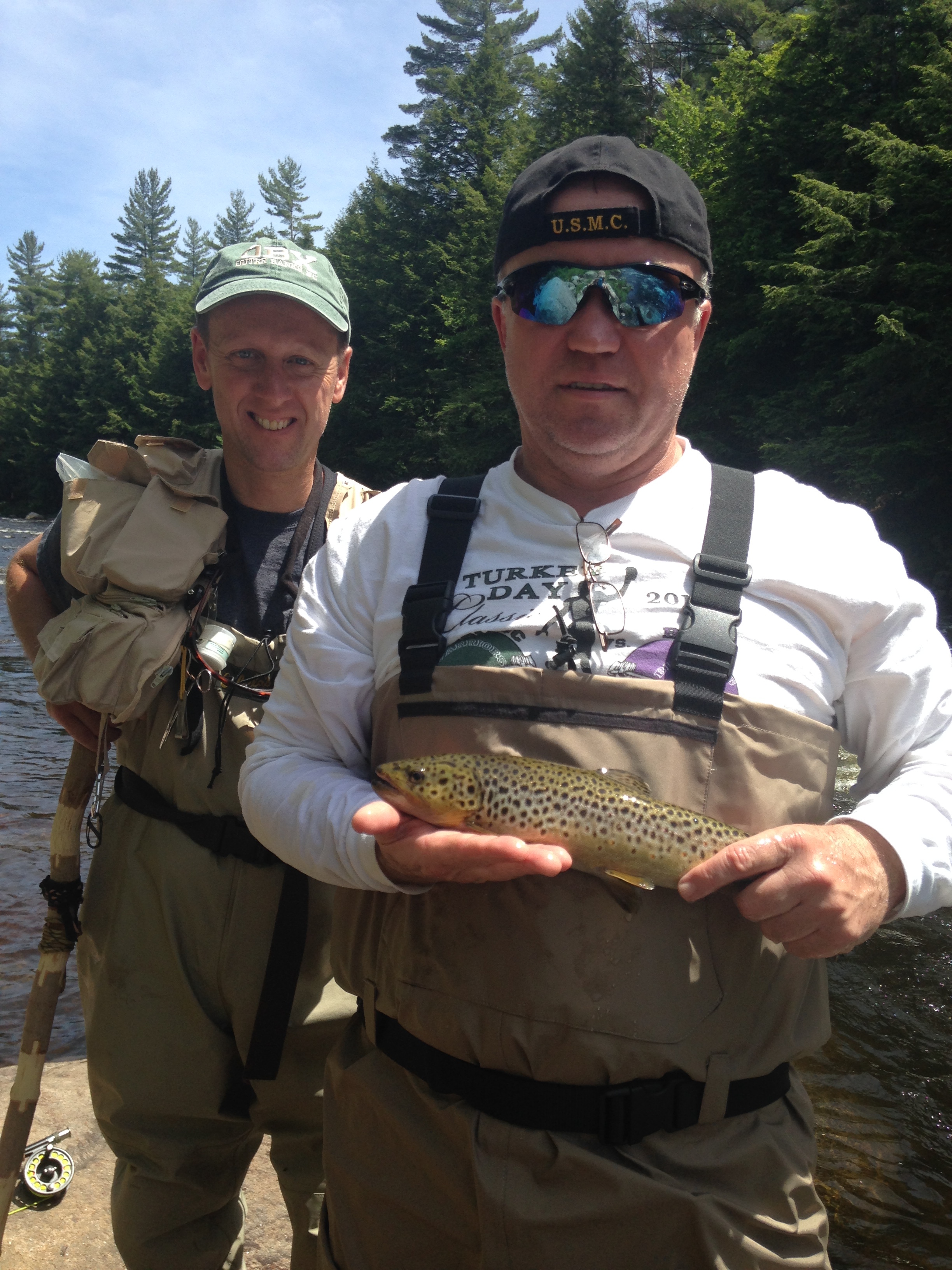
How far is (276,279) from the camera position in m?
3.31

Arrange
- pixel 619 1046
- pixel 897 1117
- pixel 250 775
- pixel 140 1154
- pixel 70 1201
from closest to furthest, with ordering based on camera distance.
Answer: pixel 619 1046, pixel 250 775, pixel 140 1154, pixel 70 1201, pixel 897 1117

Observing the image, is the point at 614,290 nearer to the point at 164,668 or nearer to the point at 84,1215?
the point at 164,668

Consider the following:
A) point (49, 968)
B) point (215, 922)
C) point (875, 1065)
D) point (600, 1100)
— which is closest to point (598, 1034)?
point (600, 1100)

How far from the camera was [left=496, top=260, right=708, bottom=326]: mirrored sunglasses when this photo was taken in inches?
85.4

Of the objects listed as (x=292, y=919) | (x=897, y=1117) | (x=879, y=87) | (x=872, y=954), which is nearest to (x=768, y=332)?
(x=879, y=87)

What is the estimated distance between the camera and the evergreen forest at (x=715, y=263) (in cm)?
2216

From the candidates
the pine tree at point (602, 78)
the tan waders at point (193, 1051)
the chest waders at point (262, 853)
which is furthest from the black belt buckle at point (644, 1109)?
the pine tree at point (602, 78)

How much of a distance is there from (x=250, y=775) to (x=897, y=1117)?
14.2 feet

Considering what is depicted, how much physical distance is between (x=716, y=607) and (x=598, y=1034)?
33.6 inches

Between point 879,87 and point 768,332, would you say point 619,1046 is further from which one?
point 879,87

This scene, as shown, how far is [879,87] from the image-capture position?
26250 mm

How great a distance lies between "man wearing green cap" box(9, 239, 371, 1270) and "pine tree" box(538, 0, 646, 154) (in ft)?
138

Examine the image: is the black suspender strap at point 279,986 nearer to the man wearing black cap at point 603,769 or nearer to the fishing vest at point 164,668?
the fishing vest at point 164,668

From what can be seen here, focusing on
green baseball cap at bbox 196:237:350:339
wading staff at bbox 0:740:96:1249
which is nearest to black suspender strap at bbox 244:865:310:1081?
wading staff at bbox 0:740:96:1249
